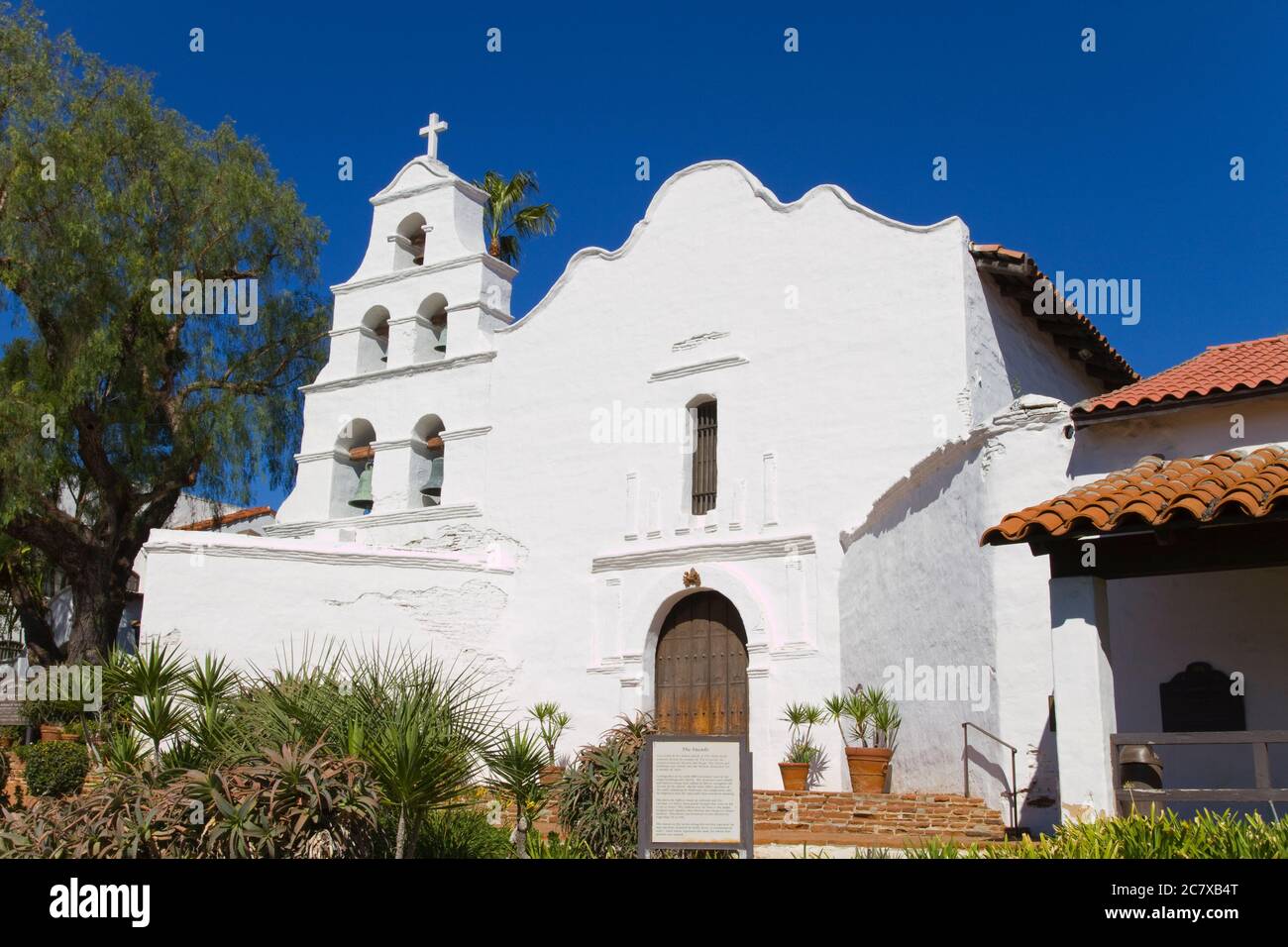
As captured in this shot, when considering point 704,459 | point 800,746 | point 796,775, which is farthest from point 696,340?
point 796,775

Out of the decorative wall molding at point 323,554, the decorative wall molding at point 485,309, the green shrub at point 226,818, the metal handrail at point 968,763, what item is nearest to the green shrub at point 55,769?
the decorative wall molding at point 323,554

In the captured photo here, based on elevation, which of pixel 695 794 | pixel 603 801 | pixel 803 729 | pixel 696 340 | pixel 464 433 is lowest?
pixel 603 801

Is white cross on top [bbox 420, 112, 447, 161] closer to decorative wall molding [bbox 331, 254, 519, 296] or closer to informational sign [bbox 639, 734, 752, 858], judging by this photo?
decorative wall molding [bbox 331, 254, 519, 296]

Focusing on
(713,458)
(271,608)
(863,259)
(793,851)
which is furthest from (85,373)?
(793,851)

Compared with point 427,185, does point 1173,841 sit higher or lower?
lower

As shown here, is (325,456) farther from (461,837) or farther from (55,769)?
(461,837)

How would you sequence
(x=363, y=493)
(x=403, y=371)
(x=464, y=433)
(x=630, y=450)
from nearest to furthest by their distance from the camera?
(x=630, y=450) < (x=464, y=433) < (x=403, y=371) < (x=363, y=493)

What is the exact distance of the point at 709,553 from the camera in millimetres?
17469

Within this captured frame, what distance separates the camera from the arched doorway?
56.3ft

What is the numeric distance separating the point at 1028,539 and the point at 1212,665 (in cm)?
297

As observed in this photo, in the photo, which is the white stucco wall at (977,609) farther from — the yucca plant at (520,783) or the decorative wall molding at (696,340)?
the yucca plant at (520,783)

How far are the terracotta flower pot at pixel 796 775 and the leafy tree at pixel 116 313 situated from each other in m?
11.4

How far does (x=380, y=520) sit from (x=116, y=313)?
550cm

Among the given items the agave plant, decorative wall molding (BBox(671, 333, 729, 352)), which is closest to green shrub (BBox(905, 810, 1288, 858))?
the agave plant
